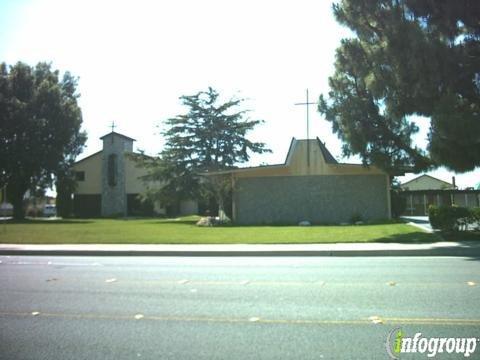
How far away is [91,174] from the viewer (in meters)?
60.3

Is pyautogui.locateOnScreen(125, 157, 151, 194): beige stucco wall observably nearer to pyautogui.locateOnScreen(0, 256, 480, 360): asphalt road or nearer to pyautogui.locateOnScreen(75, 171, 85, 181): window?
pyautogui.locateOnScreen(75, 171, 85, 181): window

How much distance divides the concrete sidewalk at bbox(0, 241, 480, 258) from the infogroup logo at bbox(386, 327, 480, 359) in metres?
10.0

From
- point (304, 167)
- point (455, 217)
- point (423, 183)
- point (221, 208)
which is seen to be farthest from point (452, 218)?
point (423, 183)

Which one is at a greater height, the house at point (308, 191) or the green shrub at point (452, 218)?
the house at point (308, 191)

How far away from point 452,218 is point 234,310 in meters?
14.9

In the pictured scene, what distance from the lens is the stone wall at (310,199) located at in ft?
109

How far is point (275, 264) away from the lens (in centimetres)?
1420

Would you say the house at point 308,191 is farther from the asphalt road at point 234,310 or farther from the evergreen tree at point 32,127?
the evergreen tree at point 32,127

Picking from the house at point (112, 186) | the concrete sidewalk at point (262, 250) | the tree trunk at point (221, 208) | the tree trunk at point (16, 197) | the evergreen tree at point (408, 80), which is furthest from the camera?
the house at point (112, 186)

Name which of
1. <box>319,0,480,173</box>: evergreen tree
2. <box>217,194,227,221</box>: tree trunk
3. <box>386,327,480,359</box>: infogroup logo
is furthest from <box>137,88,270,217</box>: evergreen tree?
<box>386,327,480,359</box>: infogroup logo

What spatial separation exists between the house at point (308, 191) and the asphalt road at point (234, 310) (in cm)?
1999

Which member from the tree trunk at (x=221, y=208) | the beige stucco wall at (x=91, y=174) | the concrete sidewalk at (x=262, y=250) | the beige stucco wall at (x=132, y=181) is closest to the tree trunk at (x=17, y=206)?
the beige stucco wall at (x=91, y=174)

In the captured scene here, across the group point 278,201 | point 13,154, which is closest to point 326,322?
point 278,201

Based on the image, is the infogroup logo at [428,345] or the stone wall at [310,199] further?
the stone wall at [310,199]
